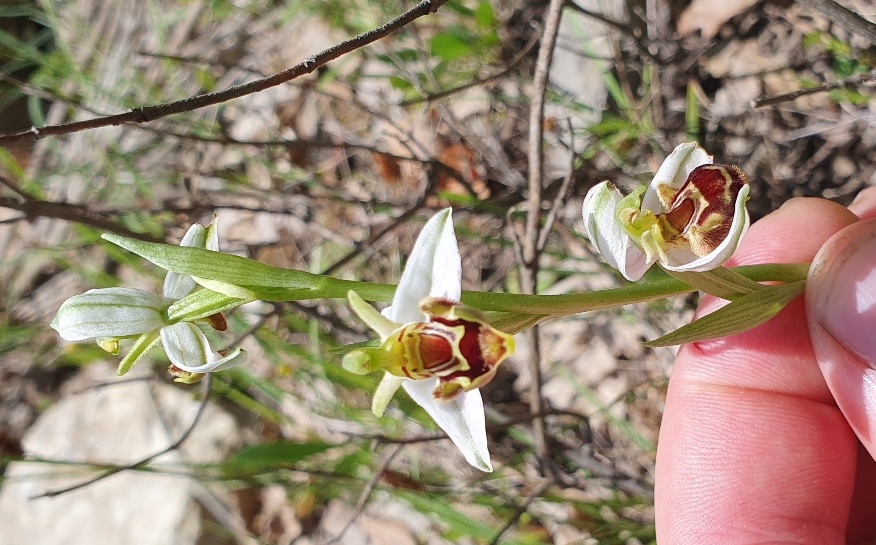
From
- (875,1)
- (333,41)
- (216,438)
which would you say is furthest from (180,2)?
(875,1)

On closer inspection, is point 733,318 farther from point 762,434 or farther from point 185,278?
point 185,278

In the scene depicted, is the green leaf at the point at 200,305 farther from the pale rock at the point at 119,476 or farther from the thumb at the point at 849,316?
the pale rock at the point at 119,476

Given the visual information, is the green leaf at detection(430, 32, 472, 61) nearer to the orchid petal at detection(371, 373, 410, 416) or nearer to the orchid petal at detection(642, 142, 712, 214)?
the orchid petal at detection(642, 142, 712, 214)

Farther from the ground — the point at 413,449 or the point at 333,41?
the point at 333,41

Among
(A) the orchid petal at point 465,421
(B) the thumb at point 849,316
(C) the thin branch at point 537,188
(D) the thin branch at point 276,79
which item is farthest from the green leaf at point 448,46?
(A) the orchid petal at point 465,421

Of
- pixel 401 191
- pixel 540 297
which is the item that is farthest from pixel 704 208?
pixel 401 191

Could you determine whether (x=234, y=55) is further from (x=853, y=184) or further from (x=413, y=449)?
(x=853, y=184)
